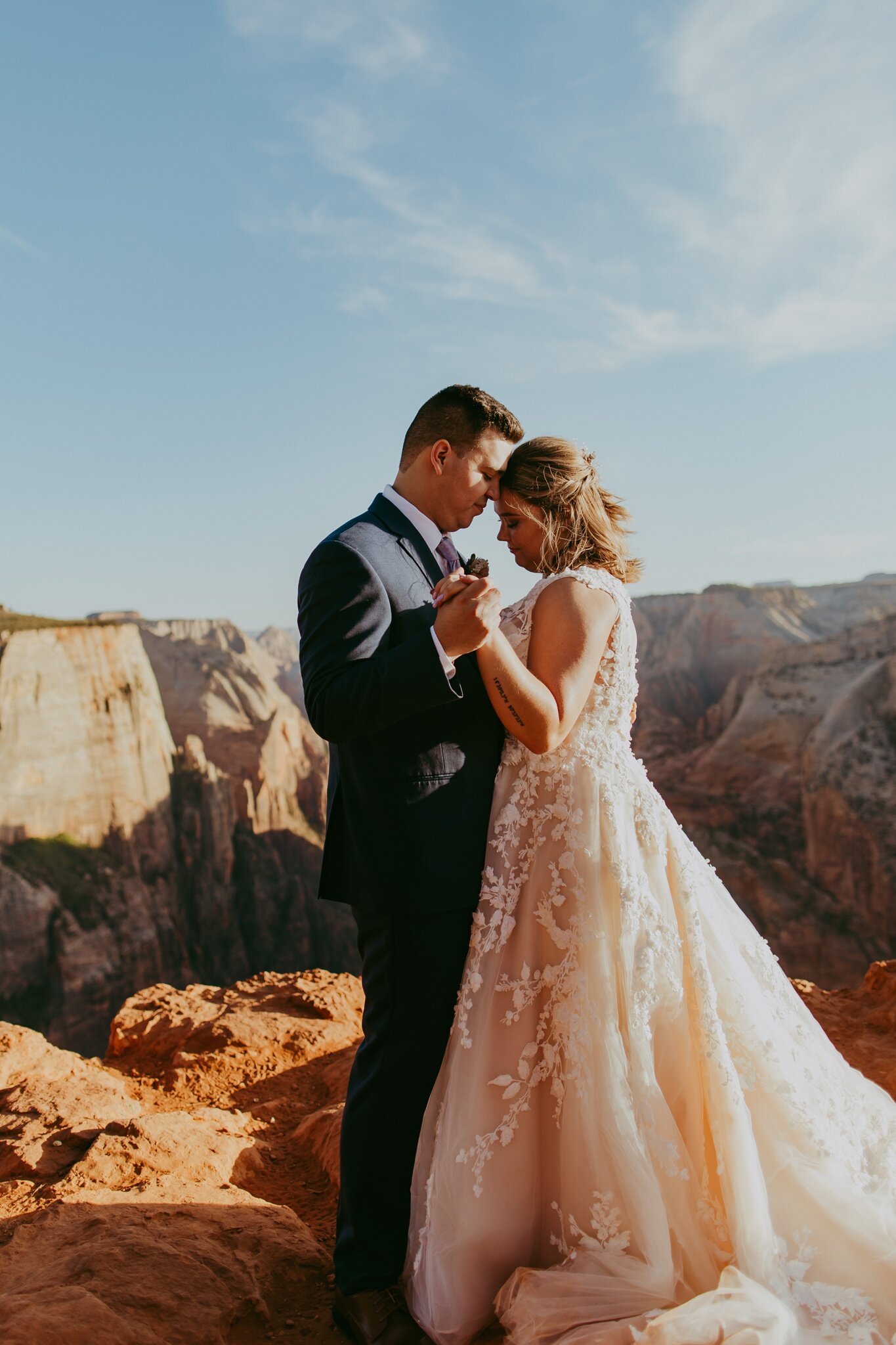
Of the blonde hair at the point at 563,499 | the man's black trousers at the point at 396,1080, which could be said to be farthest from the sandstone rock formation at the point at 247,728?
the blonde hair at the point at 563,499

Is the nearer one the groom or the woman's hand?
the woman's hand

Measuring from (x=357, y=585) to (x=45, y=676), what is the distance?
26.9 m

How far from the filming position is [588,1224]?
232 cm

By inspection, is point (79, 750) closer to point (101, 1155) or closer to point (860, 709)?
point (860, 709)

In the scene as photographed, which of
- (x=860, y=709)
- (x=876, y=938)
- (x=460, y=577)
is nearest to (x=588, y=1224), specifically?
(x=460, y=577)

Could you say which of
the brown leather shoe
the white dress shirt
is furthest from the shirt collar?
the brown leather shoe

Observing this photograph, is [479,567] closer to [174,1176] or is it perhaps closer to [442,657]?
[442,657]

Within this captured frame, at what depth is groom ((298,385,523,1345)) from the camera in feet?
7.91

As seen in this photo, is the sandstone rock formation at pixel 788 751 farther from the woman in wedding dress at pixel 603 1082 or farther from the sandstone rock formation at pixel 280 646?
the sandstone rock formation at pixel 280 646

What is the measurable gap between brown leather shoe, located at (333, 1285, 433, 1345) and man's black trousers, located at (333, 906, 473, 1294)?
42 mm

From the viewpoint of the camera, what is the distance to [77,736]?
27.3m

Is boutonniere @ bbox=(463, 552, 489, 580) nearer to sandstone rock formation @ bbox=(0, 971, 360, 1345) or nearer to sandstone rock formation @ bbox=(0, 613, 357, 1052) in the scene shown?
sandstone rock formation @ bbox=(0, 971, 360, 1345)

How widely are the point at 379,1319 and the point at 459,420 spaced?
253cm

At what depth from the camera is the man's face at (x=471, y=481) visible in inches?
108
